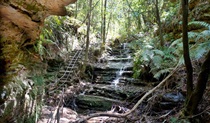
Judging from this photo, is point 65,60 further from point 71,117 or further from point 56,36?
point 71,117

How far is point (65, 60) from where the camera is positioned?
24.2 ft

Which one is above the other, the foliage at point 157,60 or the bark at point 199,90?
→ the foliage at point 157,60

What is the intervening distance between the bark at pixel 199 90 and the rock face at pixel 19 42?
214 centimetres

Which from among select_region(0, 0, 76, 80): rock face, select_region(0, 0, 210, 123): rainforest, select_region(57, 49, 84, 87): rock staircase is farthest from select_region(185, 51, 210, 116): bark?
select_region(57, 49, 84, 87): rock staircase

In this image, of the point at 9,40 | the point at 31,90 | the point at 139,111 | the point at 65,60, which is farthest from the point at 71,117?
the point at 65,60

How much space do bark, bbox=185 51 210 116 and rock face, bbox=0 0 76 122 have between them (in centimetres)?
214

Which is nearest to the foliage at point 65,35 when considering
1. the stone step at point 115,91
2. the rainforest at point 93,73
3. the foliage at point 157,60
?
the rainforest at point 93,73

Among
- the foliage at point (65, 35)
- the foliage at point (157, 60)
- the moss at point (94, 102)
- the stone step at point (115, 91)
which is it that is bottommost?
the moss at point (94, 102)

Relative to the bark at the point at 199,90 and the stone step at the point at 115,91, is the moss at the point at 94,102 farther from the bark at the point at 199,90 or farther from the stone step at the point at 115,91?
the bark at the point at 199,90

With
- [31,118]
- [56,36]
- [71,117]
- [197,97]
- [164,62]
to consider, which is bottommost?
[71,117]

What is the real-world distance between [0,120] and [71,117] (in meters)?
2.32

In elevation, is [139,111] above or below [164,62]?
below

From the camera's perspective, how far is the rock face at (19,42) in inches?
81.0

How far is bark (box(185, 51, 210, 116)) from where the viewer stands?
2764mm
